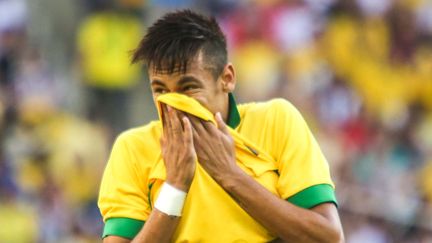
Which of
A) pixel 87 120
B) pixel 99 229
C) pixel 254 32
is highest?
pixel 254 32

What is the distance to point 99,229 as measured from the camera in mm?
11344

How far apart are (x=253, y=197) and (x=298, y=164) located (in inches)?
10.1

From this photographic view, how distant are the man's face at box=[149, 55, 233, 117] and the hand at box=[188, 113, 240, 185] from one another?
11 centimetres

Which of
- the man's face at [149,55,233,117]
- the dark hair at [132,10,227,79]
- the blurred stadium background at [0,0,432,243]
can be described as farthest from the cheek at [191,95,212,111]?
the blurred stadium background at [0,0,432,243]

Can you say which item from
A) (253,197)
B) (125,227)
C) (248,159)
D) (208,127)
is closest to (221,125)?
(208,127)

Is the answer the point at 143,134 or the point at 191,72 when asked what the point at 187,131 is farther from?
the point at 143,134

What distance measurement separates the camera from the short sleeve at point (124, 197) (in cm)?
464

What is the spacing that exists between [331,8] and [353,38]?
35cm

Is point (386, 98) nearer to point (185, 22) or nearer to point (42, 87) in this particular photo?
point (42, 87)

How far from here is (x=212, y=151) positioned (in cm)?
448

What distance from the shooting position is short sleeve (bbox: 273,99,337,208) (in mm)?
4578

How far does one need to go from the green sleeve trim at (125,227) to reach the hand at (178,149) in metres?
0.24

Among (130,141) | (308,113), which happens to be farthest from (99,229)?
(130,141)

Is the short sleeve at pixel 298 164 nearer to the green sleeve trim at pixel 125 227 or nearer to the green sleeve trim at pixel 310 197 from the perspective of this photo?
the green sleeve trim at pixel 310 197
